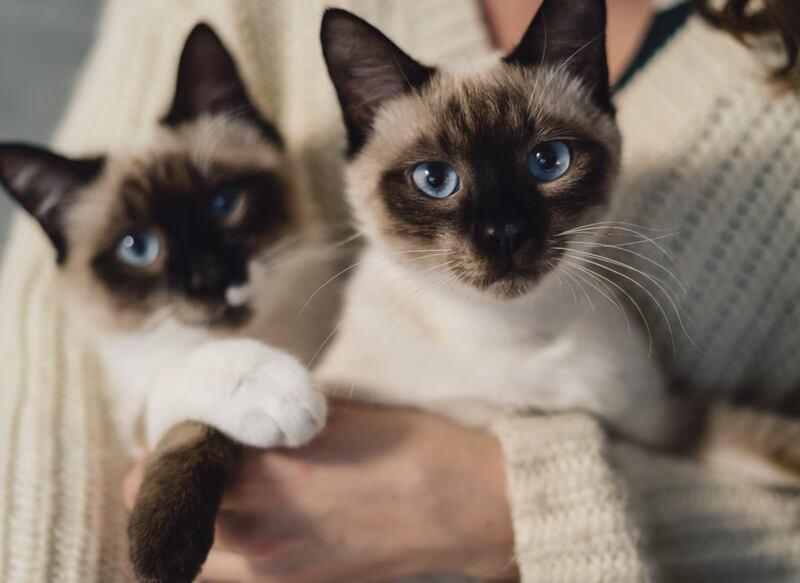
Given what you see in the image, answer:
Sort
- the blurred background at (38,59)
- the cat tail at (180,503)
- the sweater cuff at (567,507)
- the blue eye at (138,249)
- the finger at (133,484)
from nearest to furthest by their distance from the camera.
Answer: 1. the cat tail at (180,503)
2. the sweater cuff at (567,507)
3. the finger at (133,484)
4. the blue eye at (138,249)
5. the blurred background at (38,59)

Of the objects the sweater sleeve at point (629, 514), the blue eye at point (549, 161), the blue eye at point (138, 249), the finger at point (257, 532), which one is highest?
the blue eye at point (549, 161)

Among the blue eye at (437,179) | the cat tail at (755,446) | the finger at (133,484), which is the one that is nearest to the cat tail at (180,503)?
the finger at (133,484)

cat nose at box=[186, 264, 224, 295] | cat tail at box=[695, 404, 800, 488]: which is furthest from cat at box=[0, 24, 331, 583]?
cat tail at box=[695, 404, 800, 488]

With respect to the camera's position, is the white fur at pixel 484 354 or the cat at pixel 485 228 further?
the white fur at pixel 484 354

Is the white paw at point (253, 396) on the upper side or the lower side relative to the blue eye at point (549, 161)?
lower

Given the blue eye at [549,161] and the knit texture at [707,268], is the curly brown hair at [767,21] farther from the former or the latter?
the blue eye at [549,161]

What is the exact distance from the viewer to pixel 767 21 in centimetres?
101

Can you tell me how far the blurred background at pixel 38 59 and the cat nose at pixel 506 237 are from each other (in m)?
1.73

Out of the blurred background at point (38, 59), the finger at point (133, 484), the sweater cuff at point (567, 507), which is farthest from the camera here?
the blurred background at point (38, 59)

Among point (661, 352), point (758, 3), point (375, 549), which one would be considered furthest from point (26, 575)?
point (758, 3)

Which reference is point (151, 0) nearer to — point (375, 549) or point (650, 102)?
point (650, 102)

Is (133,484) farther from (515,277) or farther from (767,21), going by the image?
(767,21)

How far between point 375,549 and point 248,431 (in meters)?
0.30

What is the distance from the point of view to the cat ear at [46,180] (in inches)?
43.7
